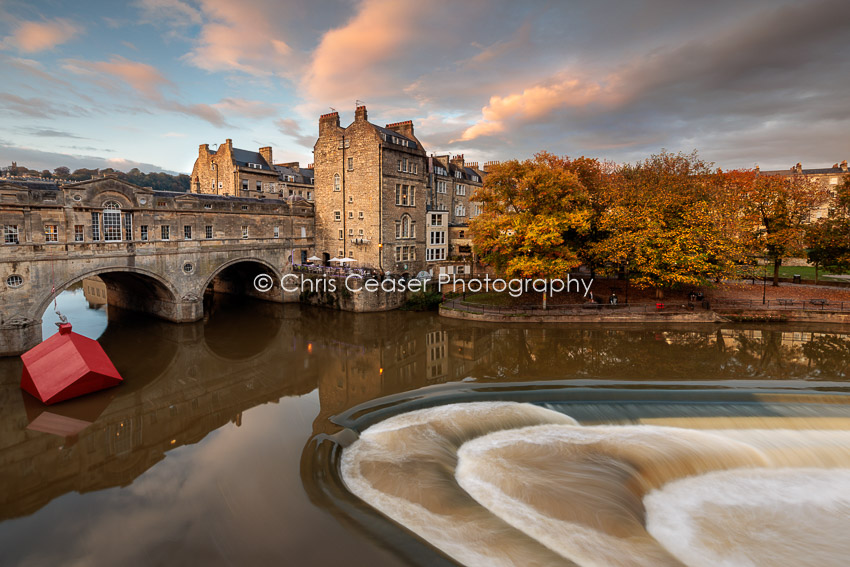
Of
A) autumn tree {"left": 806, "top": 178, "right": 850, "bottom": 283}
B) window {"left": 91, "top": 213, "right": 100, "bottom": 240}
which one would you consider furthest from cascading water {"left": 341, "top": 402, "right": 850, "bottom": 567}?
autumn tree {"left": 806, "top": 178, "right": 850, "bottom": 283}

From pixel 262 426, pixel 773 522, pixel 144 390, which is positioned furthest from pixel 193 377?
pixel 773 522

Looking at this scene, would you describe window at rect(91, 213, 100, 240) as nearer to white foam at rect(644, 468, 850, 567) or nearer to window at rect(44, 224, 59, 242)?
window at rect(44, 224, 59, 242)

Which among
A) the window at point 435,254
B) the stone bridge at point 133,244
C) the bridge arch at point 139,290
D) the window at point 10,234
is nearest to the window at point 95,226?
the stone bridge at point 133,244

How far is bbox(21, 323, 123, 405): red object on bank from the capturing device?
16.3 m

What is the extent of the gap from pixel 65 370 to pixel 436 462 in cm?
1480

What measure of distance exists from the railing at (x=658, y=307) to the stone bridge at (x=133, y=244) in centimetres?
1566

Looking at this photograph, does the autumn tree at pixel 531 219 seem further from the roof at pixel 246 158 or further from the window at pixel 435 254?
the roof at pixel 246 158

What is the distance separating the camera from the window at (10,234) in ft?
67.9

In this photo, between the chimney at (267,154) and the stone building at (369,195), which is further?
the chimney at (267,154)

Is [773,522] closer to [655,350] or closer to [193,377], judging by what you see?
[655,350]

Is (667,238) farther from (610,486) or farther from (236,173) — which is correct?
(236,173)

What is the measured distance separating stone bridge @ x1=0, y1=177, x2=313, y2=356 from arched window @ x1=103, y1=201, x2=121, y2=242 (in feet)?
0.17

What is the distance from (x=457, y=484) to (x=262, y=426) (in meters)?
7.56

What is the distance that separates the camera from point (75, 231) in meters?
23.2
